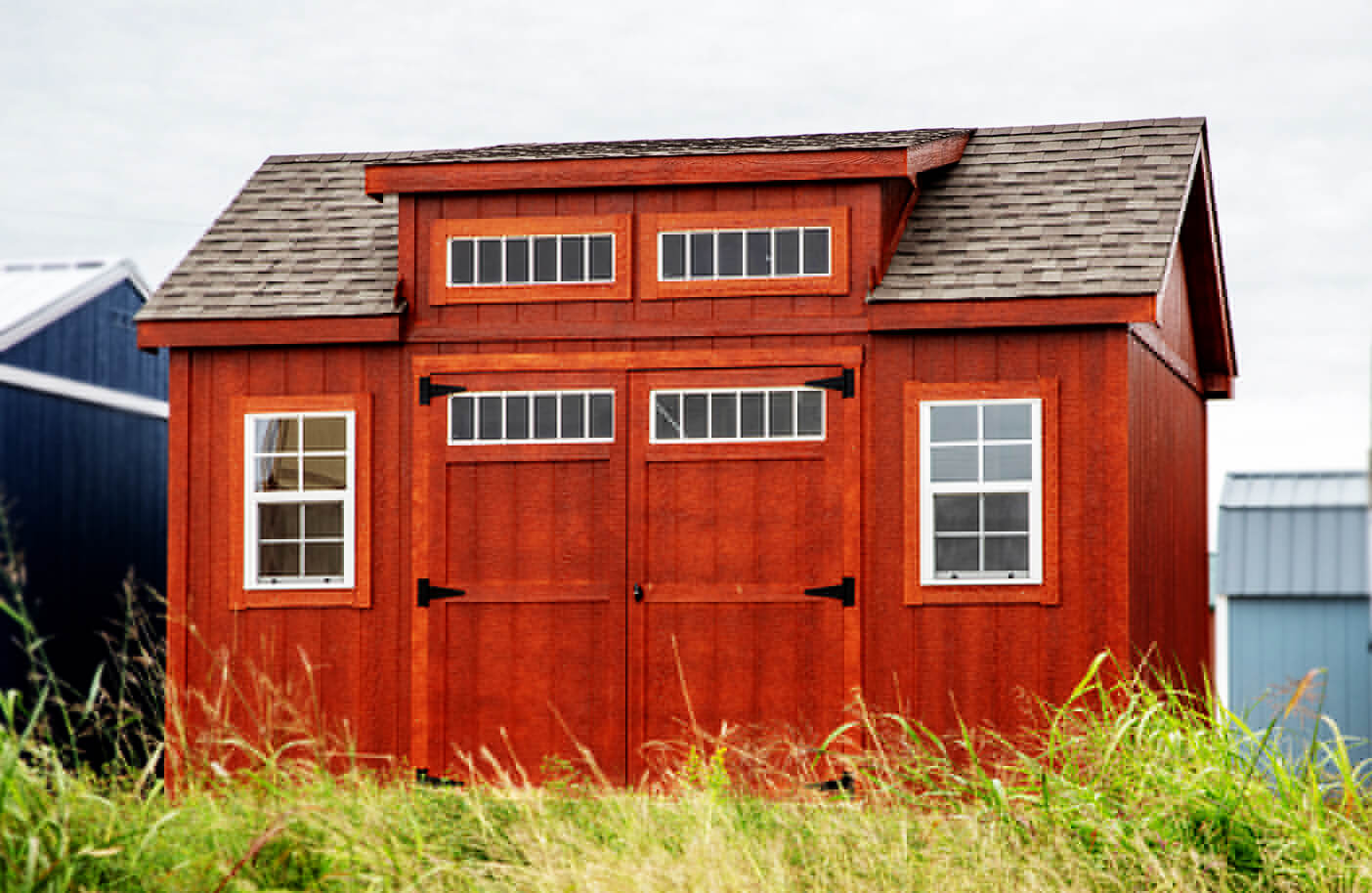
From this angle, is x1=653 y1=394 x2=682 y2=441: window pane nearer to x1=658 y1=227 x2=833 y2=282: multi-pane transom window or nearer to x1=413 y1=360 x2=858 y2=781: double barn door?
x1=413 y1=360 x2=858 y2=781: double barn door

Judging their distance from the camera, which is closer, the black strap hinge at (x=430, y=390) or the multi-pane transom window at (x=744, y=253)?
the multi-pane transom window at (x=744, y=253)

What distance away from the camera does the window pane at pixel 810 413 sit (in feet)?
29.4

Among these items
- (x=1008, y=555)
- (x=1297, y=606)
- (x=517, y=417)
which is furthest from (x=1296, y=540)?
(x=517, y=417)

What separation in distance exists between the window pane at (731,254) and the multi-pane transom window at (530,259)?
63 centimetres

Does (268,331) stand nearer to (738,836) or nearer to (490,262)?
(490,262)

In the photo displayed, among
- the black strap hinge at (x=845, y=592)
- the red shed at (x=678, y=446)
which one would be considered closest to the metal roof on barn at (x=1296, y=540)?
the red shed at (x=678, y=446)

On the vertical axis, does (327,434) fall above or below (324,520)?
above

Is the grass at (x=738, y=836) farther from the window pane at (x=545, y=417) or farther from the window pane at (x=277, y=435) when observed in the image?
the window pane at (x=277, y=435)

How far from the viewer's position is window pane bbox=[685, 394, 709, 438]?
905cm

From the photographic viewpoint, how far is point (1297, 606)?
655 inches

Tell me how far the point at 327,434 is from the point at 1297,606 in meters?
11.2

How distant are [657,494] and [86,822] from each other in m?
4.46

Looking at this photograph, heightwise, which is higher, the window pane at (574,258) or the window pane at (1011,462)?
the window pane at (574,258)

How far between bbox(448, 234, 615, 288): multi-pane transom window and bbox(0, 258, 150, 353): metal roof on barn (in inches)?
157
